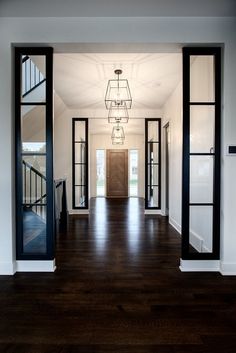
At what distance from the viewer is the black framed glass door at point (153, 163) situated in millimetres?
7734

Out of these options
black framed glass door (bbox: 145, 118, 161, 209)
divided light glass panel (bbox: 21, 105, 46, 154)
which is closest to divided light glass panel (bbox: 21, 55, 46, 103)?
divided light glass panel (bbox: 21, 105, 46, 154)

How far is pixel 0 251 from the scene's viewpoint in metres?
3.22

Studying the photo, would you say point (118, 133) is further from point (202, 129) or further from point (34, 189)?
point (34, 189)

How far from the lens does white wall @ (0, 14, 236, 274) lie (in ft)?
10.4

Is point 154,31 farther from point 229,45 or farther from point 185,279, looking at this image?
point 185,279

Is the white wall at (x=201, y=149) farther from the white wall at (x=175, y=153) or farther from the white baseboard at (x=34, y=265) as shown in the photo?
the white baseboard at (x=34, y=265)

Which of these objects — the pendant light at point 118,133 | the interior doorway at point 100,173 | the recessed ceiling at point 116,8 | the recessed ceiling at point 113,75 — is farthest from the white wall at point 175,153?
the interior doorway at point 100,173

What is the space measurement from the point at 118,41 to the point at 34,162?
5.98 feet

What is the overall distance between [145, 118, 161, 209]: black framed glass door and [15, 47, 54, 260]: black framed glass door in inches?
187

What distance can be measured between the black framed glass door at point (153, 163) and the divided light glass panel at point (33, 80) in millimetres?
4506

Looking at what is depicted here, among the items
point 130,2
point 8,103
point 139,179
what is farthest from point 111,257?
point 139,179

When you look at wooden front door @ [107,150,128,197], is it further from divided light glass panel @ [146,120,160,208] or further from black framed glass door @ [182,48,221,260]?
black framed glass door @ [182,48,221,260]

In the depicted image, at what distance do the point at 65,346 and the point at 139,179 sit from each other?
10951mm

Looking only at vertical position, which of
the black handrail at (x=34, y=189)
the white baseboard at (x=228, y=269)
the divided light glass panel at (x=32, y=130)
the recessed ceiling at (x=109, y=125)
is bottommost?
the white baseboard at (x=228, y=269)
